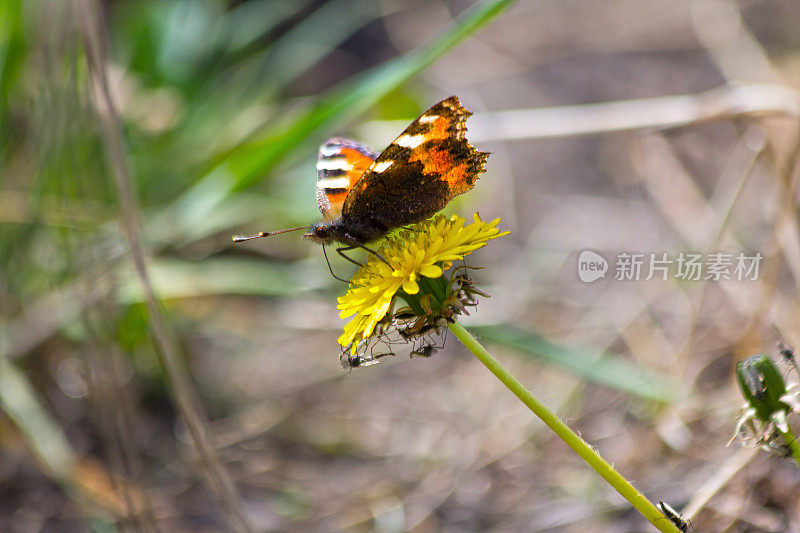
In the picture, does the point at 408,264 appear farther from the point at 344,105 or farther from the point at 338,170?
the point at 344,105

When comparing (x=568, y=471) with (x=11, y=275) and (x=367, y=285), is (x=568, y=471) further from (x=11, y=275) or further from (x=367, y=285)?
(x=11, y=275)

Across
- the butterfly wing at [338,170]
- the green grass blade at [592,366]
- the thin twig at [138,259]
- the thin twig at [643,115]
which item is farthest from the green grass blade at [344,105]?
the green grass blade at [592,366]

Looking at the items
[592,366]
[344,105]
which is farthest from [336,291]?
[592,366]

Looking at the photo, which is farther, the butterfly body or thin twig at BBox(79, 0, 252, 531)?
thin twig at BBox(79, 0, 252, 531)

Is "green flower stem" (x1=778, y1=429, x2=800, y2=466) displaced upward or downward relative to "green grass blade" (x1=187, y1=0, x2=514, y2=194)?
downward

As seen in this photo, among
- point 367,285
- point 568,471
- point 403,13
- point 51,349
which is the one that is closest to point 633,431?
point 568,471

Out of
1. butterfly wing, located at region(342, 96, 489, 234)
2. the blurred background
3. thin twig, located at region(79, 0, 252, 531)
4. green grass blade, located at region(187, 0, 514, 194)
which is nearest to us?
butterfly wing, located at region(342, 96, 489, 234)

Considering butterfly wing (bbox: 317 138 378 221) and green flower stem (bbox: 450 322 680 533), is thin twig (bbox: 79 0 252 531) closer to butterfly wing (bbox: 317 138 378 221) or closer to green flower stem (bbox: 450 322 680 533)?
butterfly wing (bbox: 317 138 378 221)

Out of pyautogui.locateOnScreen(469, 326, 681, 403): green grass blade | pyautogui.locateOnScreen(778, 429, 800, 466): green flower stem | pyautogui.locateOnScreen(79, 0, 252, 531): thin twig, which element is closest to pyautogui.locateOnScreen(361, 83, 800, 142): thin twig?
pyautogui.locateOnScreen(469, 326, 681, 403): green grass blade
